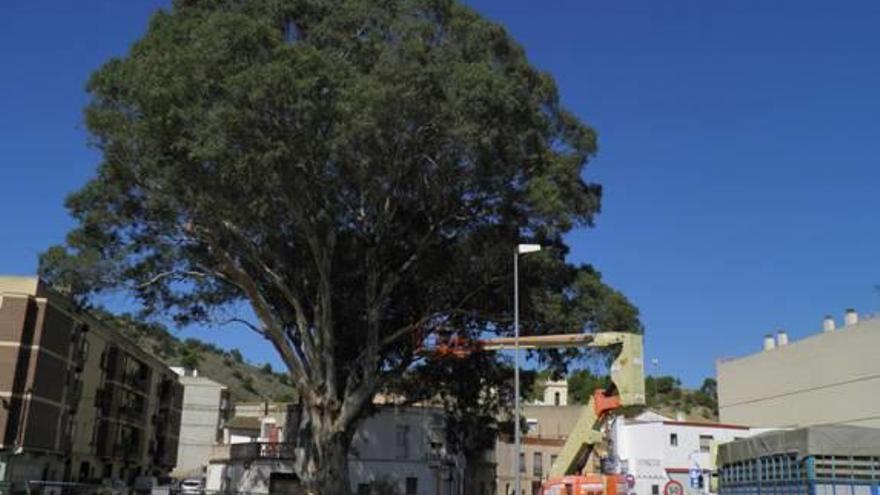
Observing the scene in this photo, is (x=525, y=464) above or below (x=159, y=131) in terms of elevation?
below

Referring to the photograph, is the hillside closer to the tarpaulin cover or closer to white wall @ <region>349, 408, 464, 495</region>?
white wall @ <region>349, 408, 464, 495</region>

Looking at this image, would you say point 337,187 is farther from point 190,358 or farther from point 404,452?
point 190,358

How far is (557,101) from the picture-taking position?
3466cm

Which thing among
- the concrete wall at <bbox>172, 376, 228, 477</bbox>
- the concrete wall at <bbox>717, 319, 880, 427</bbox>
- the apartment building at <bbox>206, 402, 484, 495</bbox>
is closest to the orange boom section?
the apartment building at <bbox>206, 402, 484, 495</bbox>

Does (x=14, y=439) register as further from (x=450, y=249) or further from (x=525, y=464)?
(x=525, y=464)

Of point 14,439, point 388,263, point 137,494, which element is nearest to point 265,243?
point 388,263

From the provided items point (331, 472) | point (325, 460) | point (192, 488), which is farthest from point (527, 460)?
point (325, 460)

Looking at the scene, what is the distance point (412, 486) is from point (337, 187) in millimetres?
32394

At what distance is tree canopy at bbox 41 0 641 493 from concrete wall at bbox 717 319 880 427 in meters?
31.5

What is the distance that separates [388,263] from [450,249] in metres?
2.58

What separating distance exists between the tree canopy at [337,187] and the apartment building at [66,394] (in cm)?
802

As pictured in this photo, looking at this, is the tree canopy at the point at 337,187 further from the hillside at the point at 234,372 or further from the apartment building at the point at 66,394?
the hillside at the point at 234,372

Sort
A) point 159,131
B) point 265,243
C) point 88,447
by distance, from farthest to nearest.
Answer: point 88,447 < point 265,243 < point 159,131

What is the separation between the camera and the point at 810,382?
66500mm
